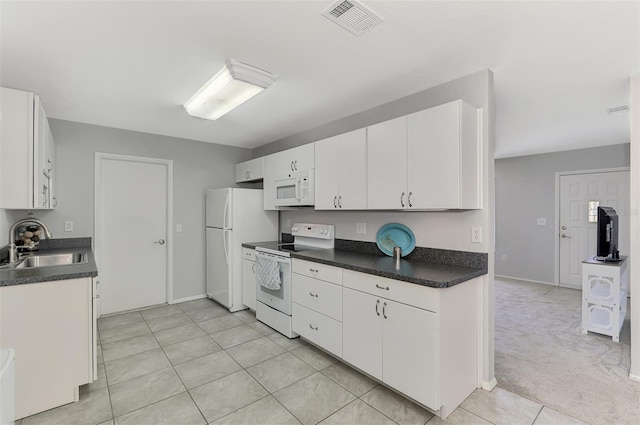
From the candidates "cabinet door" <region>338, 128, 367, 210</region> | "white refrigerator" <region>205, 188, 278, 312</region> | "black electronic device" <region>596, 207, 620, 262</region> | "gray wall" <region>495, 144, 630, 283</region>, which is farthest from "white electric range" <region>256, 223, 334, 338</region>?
"gray wall" <region>495, 144, 630, 283</region>

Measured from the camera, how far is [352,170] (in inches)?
110

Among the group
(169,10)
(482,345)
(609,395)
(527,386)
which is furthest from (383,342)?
(169,10)

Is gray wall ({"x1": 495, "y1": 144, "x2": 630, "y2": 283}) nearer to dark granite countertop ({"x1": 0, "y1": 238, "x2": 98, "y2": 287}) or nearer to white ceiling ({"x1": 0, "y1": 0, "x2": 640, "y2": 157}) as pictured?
white ceiling ({"x1": 0, "y1": 0, "x2": 640, "y2": 157})

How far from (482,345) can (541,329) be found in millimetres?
1771

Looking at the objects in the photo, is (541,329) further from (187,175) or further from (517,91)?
(187,175)

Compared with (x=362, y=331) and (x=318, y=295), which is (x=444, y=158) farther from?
(x=318, y=295)

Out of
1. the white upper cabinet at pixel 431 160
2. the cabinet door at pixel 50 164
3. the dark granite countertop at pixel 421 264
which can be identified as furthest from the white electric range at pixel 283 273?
the cabinet door at pixel 50 164

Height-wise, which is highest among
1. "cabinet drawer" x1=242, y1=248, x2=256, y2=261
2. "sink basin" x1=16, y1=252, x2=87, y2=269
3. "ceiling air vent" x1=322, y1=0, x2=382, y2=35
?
"ceiling air vent" x1=322, y1=0, x2=382, y2=35

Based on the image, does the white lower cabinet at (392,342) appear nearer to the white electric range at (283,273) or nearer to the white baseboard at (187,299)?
the white electric range at (283,273)

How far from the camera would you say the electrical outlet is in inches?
88.5

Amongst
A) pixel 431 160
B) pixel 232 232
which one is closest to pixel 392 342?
pixel 431 160

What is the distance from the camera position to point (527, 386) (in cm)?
226

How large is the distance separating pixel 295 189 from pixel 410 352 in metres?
2.08

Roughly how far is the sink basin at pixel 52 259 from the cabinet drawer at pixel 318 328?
2.01m
